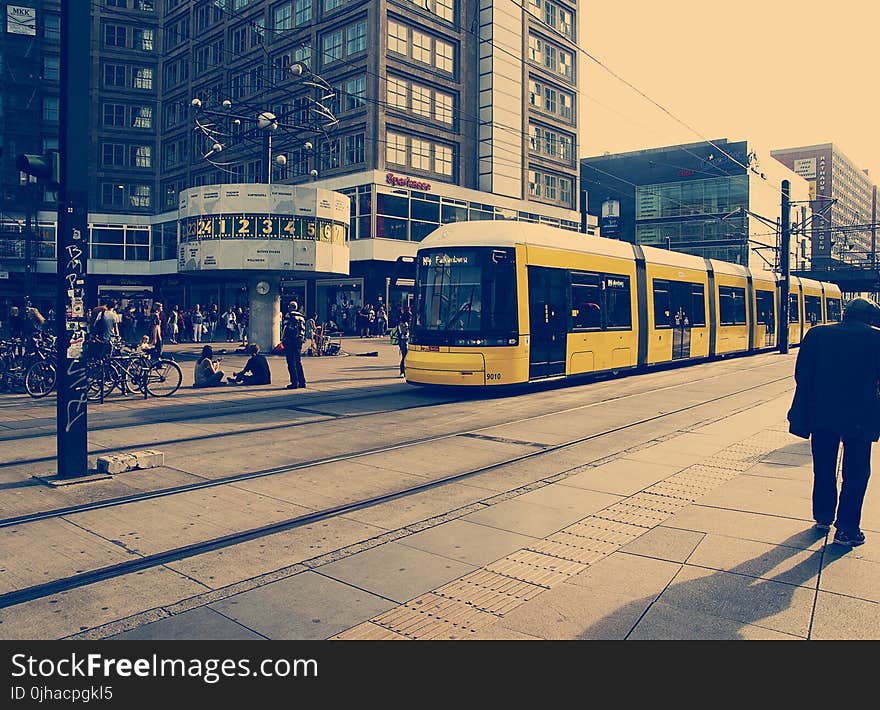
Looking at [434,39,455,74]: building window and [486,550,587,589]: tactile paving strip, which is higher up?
[434,39,455,74]: building window

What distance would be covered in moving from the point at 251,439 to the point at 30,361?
A: 7.92m

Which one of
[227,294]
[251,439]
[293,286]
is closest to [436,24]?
[293,286]

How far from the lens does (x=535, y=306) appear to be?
14.8m

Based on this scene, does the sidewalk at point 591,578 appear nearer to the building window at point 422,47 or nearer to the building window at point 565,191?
the building window at point 422,47

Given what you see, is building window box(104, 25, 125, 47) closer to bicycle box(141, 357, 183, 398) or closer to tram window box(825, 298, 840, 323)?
bicycle box(141, 357, 183, 398)

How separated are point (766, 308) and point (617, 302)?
13.9 meters

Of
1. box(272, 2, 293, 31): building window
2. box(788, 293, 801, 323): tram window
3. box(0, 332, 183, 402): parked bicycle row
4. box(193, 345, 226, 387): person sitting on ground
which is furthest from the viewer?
box(272, 2, 293, 31): building window

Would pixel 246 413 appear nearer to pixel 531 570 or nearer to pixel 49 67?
pixel 531 570

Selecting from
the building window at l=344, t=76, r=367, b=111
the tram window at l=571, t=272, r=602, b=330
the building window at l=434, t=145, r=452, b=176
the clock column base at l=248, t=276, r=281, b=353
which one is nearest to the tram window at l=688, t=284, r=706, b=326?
the tram window at l=571, t=272, r=602, b=330

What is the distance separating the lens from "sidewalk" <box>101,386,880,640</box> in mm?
3973

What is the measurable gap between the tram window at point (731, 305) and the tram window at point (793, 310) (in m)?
6.45

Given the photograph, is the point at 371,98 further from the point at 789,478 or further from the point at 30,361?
the point at 789,478

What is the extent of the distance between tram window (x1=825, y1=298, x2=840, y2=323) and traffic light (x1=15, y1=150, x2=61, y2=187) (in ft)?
123

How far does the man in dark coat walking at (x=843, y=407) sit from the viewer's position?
5.20 meters
